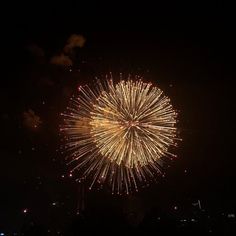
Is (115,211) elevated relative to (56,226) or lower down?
lower down

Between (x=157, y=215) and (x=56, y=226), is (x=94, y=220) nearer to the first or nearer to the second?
(x=157, y=215)

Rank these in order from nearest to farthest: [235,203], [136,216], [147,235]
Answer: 1. [147,235]
2. [136,216]
3. [235,203]

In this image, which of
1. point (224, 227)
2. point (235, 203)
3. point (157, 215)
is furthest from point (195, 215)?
point (157, 215)

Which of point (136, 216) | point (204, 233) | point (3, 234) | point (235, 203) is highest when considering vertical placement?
point (3, 234)

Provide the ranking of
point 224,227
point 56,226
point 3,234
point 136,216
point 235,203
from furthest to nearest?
1. point 3,234
2. point 56,226
3. point 235,203
4. point 136,216
5. point 224,227

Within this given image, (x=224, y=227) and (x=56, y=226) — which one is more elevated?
(x=56, y=226)

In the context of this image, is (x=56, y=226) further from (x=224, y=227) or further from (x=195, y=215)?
(x=224, y=227)

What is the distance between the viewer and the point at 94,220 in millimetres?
18922

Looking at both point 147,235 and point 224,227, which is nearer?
point 147,235

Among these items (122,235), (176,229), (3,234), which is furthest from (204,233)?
(3,234)

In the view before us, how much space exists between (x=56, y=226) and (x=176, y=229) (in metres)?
14.0

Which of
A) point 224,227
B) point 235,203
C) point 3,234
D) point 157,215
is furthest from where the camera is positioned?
point 3,234

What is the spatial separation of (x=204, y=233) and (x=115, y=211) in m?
3.54

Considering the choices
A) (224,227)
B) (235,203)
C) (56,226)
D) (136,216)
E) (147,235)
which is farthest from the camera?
(56,226)
